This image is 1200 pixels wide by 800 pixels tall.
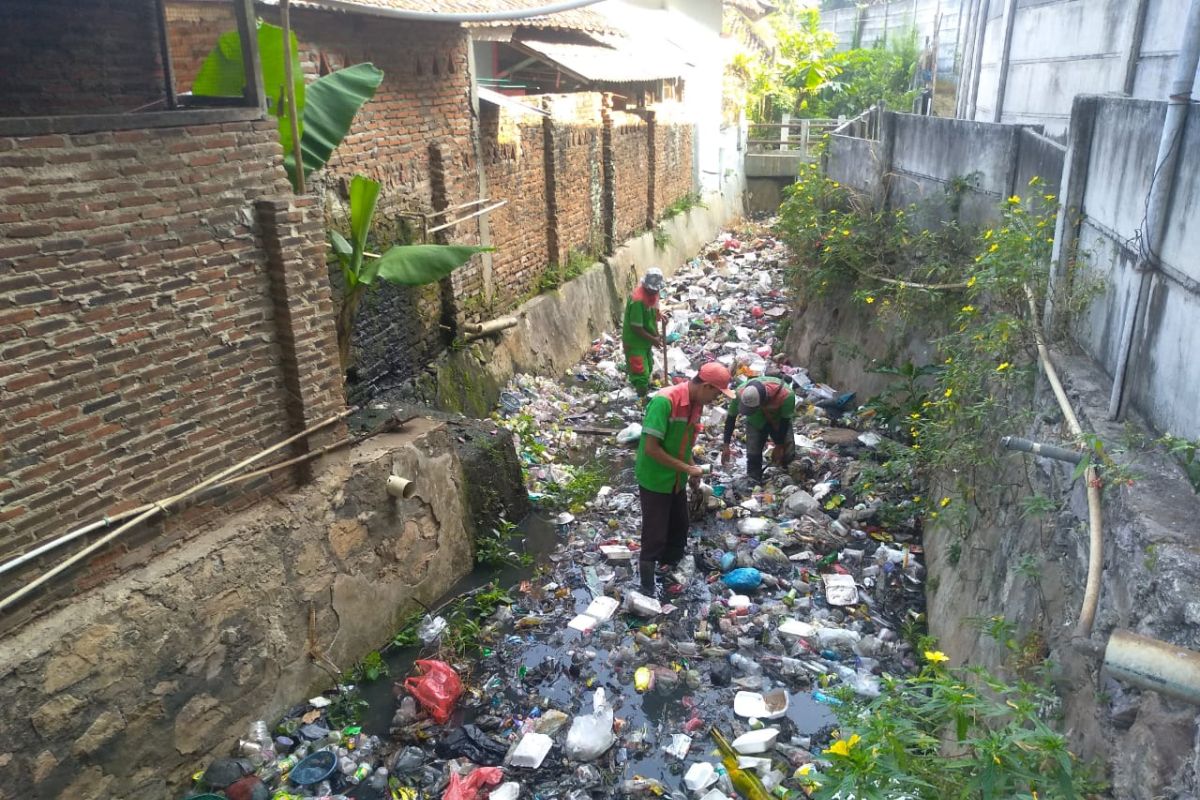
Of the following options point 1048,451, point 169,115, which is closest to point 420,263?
point 169,115

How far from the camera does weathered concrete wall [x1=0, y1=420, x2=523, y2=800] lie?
10.9ft

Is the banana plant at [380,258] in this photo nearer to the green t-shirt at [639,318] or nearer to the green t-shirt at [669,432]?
the green t-shirt at [669,432]

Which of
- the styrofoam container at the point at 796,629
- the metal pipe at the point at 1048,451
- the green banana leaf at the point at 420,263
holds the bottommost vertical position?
the styrofoam container at the point at 796,629

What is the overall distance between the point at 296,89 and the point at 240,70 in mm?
312

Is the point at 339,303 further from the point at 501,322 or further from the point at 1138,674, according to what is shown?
the point at 1138,674

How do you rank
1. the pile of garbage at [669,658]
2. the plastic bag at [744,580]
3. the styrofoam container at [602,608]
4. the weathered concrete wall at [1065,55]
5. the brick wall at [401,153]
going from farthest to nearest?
the weathered concrete wall at [1065,55] → the brick wall at [401,153] → the plastic bag at [744,580] → the styrofoam container at [602,608] → the pile of garbage at [669,658]

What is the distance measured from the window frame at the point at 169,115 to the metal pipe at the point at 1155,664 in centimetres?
398

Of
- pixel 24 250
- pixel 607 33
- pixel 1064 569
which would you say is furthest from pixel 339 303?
pixel 607 33

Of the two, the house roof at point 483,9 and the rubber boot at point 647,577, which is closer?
the house roof at point 483,9

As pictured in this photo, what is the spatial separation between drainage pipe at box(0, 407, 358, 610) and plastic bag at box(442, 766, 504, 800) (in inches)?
71.2

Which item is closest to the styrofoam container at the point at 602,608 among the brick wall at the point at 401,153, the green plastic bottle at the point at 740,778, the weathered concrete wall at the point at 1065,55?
the green plastic bottle at the point at 740,778

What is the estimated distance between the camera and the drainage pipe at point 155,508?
10.7 ft

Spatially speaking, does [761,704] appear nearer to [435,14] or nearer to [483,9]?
[435,14]

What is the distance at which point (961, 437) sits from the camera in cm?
460
